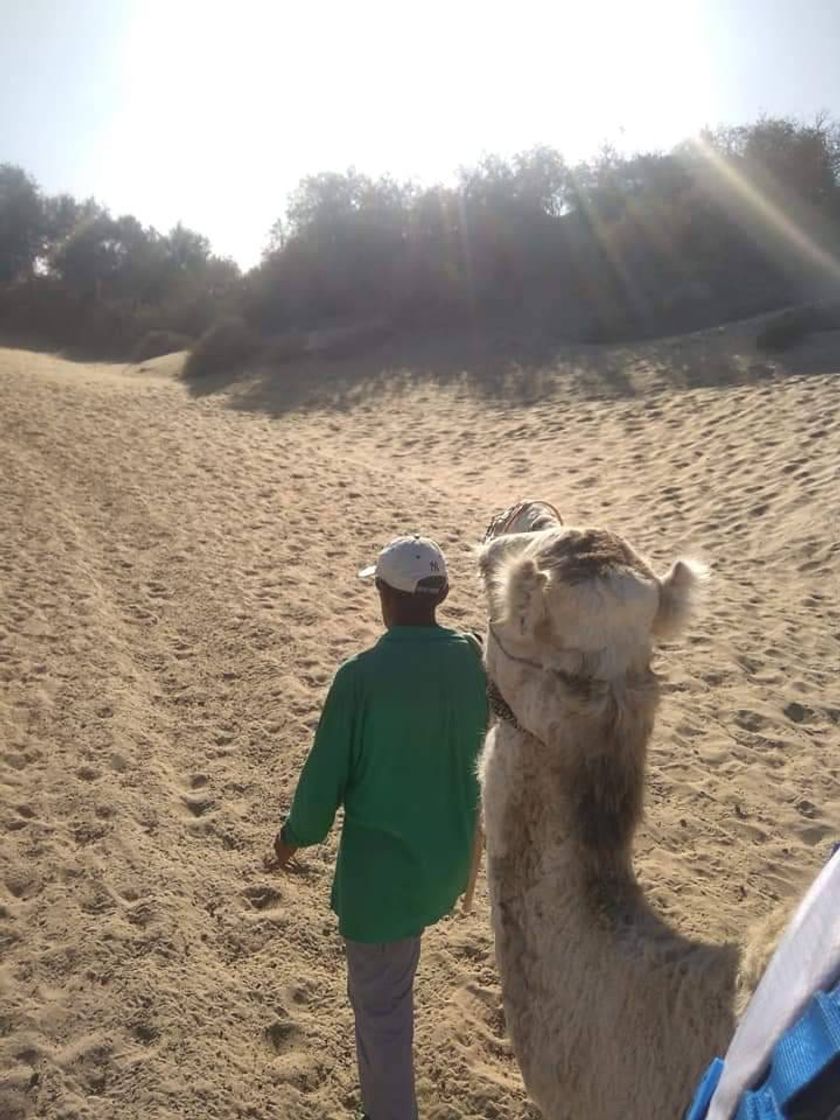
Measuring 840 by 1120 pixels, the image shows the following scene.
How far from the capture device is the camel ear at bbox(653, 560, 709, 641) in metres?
1.77

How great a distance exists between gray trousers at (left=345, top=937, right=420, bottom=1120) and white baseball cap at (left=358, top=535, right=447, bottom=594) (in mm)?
951

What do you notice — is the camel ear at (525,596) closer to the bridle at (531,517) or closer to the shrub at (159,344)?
the bridle at (531,517)

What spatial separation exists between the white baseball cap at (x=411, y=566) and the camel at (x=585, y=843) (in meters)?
0.50

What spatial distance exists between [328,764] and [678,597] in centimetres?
97

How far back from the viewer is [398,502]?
10.1m

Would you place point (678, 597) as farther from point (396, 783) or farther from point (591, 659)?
point (396, 783)

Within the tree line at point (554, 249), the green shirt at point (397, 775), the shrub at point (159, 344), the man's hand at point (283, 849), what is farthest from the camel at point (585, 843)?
the shrub at point (159, 344)

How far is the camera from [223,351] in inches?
821

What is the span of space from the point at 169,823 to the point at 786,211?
78.1 ft

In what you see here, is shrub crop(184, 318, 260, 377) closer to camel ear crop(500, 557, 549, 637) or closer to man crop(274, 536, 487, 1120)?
man crop(274, 536, 487, 1120)

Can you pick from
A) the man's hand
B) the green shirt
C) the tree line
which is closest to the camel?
the green shirt

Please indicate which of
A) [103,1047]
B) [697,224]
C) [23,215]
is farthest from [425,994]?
[23,215]

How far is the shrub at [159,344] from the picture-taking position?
25656 millimetres

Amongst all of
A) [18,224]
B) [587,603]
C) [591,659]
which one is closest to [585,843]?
[591,659]
